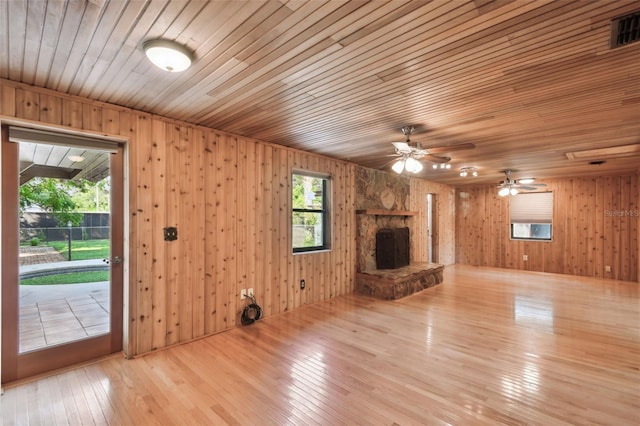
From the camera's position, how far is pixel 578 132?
3.48 metres

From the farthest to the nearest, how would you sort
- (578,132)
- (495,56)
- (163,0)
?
(578,132), (495,56), (163,0)

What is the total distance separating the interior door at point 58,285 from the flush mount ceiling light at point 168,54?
1489mm

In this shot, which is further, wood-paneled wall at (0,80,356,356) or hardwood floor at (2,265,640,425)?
wood-paneled wall at (0,80,356,356)

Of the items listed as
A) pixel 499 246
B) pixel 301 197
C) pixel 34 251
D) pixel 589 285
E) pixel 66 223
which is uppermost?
pixel 301 197

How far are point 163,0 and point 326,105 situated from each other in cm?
159

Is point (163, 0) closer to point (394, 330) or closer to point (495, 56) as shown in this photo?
point (495, 56)

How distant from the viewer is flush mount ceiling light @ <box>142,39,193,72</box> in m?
1.77

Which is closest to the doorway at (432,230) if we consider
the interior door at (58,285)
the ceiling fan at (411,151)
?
the ceiling fan at (411,151)

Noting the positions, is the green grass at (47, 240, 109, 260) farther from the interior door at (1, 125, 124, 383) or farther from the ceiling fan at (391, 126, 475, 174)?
the ceiling fan at (391, 126, 475, 174)

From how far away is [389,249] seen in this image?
18.9 feet

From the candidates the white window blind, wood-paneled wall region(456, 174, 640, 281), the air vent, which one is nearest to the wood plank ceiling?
the air vent

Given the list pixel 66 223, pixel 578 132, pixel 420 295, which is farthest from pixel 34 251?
pixel 578 132

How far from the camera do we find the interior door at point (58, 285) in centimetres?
244

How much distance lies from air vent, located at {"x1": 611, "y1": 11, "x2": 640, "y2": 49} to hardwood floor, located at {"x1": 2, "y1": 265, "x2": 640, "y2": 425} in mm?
2481
